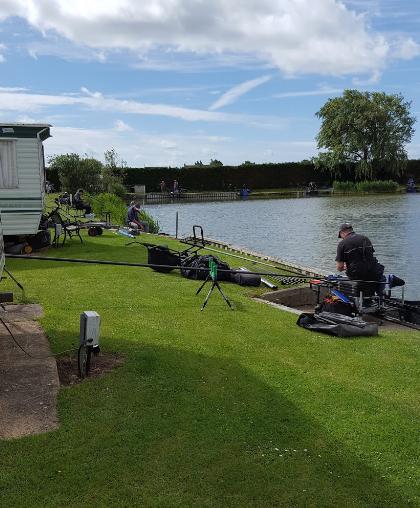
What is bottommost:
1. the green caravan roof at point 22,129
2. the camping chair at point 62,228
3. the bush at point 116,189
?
the camping chair at point 62,228

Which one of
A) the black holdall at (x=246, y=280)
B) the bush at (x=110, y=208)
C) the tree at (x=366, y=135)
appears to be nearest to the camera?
the black holdall at (x=246, y=280)

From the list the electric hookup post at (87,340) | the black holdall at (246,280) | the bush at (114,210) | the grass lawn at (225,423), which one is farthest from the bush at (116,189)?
the electric hookup post at (87,340)

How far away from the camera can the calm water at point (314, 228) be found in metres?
18.8

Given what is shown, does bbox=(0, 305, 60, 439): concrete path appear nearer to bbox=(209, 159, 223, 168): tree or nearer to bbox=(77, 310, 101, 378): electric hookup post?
bbox=(77, 310, 101, 378): electric hookup post

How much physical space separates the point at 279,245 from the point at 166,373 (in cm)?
1711

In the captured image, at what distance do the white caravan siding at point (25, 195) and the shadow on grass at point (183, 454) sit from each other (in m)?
9.00

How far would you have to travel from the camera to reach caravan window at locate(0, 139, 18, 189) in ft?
42.1

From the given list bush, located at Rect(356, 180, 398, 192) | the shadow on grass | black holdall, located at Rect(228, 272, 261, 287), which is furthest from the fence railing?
the shadow on grass

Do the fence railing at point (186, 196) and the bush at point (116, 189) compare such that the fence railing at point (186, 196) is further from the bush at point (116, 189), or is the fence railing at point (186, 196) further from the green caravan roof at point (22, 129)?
the green caravan roof at point (22, 129)

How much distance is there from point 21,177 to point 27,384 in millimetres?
9111

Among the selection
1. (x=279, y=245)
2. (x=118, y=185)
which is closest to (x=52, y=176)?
(x=118, y=185)

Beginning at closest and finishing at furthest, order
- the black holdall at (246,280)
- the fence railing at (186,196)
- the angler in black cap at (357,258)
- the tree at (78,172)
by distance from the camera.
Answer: the angler in black cap at (357,258)
the black holdall at (246,280)
the tree at (78,172)
the fence railing at (186,196)

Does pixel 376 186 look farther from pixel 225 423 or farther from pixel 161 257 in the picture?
pixel 225 423

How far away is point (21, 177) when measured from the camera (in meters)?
13.2
